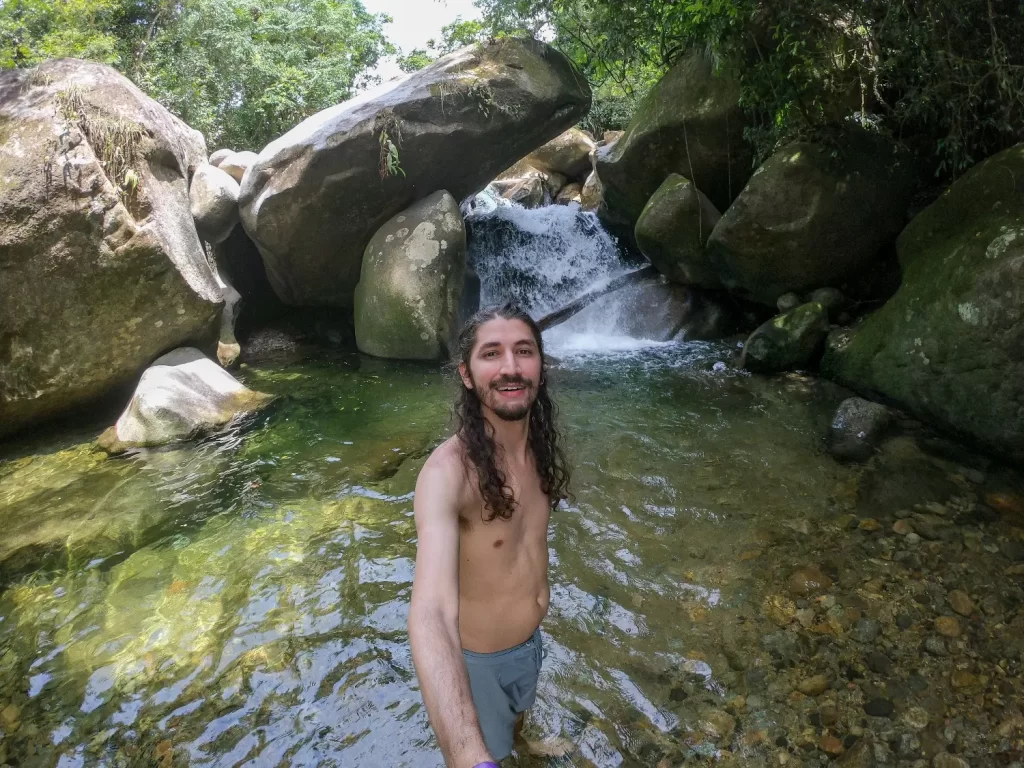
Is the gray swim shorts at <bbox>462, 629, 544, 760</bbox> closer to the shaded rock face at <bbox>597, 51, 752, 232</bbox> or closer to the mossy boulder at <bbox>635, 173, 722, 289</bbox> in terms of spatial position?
the mossy boulder at <bbox>635, 173, 722, 289</bbox>

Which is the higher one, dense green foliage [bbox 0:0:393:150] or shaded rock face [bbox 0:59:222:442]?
dense green foliage [bbox 0:0:393:150]

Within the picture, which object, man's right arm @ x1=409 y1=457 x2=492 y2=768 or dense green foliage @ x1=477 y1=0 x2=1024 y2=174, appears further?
dense green foliage @ x1=477 y1=0 x2=1024 y2=174

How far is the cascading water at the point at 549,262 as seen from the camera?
9248mm

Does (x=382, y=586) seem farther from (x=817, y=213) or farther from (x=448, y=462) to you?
(x=817, y=213)

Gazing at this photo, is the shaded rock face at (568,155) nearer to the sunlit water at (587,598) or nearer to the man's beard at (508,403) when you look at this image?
the sunlit water at (587,598)

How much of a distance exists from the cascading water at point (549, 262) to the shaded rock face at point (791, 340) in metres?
2.54

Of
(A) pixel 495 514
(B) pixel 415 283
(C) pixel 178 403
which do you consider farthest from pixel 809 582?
(B) pixel 415 283

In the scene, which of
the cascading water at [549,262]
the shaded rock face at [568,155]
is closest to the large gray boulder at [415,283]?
the cascading water at [549,262]

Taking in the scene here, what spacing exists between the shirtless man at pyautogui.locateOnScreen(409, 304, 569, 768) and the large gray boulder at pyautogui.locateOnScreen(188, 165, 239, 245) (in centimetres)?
753

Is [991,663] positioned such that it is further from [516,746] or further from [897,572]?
[516,746]

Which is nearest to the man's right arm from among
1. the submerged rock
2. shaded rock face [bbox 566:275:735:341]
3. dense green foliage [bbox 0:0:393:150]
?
the submerged rock

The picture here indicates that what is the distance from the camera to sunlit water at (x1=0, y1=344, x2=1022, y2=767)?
8.63ft

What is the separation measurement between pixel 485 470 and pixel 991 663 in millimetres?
2430

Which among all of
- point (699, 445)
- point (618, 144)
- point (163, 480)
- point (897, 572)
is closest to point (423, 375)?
point (163, 480)
